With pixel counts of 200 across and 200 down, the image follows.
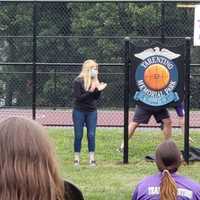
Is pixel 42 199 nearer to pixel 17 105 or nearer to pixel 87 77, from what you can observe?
pixel 87 77

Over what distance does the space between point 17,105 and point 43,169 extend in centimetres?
1438

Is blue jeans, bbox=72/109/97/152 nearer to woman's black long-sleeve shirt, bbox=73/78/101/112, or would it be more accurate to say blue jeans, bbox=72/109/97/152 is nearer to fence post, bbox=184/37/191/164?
woman's black long-sleeve shirt, bbox=73/78/101/112

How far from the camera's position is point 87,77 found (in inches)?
397

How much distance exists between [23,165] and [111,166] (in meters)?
8.03

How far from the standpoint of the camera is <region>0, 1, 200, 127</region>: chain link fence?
587 inches

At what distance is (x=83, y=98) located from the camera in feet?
33.0

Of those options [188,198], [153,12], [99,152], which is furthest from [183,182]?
[153,12]

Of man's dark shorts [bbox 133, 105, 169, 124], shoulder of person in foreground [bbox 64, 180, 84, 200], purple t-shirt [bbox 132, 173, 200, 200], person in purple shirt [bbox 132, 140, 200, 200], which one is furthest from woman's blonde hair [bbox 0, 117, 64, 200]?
man's dark shorts [bbox 133, 105, 169, 124]

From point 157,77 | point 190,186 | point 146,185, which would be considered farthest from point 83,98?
point 190,186

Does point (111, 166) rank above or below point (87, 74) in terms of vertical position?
below

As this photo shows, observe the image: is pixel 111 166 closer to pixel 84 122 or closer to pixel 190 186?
pixel 84 122

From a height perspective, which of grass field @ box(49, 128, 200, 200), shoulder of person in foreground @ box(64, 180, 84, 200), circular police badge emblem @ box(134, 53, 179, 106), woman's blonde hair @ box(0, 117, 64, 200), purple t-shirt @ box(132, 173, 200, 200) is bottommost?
grass field @ box(49, 128, 200, 200)

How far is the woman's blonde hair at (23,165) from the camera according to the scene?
7.20 ft

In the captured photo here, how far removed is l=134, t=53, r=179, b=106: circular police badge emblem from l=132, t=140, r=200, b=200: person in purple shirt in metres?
5.82
